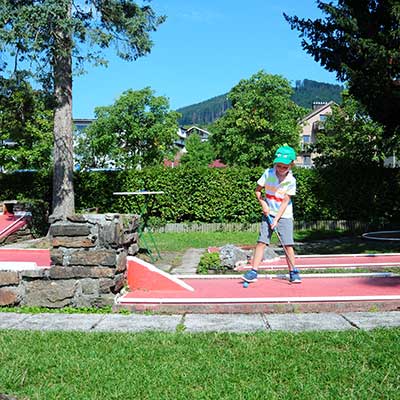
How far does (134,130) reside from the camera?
123ft

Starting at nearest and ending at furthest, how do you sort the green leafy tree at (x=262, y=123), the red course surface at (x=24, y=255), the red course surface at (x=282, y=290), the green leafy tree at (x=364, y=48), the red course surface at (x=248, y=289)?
the red course surface at (x=248, y=289) < the red course surface at (x=282, y=290) < the red course surface at (x=24, y=255) < the green leafy tree at (x=364, y=48) < the green leafy tree at (x=262, y=123)

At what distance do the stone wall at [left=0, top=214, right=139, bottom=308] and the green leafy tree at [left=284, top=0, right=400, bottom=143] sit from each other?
6546 millimetres

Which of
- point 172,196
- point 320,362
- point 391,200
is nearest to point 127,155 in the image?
point 172,196

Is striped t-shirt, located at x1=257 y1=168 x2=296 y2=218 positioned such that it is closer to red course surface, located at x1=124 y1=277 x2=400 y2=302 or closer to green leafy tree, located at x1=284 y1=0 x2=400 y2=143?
red course surface, located at x1=124 y1=277 x2=400 y2=302

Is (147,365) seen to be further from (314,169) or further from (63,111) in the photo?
(314,169)

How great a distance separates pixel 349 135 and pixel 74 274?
96.2ft

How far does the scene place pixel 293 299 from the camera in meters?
5.75

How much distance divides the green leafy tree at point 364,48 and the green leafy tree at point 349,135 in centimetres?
1755

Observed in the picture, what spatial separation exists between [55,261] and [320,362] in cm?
328

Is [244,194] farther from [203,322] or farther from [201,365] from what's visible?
[201,365]

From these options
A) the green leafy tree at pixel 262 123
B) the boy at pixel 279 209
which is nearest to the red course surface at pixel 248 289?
the boy at pixel 279 209

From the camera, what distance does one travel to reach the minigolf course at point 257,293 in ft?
18.2

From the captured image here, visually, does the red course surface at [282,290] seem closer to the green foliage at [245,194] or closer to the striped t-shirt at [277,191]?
the striped t-shirt at [277,191]

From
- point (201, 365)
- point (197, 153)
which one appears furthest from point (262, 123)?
point (201, 365)
